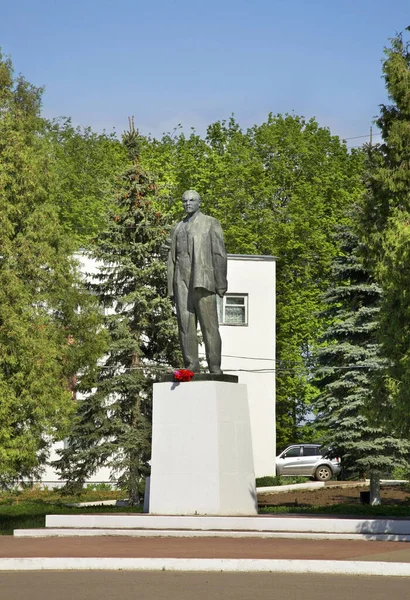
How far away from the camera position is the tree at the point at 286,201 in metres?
50.6

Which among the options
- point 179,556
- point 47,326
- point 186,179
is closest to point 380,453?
point 47,326

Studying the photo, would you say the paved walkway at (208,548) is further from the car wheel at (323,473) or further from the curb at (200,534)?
the car wheel at (323,473)

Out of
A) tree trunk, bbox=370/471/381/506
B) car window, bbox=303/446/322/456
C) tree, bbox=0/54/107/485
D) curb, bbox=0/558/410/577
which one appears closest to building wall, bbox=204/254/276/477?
car window, bbox=303/446/322/456

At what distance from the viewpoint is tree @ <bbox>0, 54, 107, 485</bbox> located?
71.7 feet

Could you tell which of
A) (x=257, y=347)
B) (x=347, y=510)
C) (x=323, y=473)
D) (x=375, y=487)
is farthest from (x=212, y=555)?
(x=323, y=473)

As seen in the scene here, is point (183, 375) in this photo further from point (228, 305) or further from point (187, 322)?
point (228, 305)

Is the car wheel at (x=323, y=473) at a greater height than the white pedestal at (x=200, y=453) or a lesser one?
lesser

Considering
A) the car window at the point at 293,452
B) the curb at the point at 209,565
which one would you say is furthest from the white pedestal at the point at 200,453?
the car window at the point at 293,452

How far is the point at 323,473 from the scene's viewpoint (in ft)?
143

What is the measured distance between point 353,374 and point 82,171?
113ft

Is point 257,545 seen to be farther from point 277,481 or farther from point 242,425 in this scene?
point 277,481

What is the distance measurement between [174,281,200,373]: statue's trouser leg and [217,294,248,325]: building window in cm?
2428

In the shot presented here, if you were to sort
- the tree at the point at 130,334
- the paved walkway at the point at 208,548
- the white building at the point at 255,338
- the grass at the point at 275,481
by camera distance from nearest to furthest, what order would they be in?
the paved walkway at the point at 208,548
the tree at the point at 130,334
the grass at the point at 275,481
the white building at the point at 255,338

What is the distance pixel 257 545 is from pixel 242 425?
4.32 meters
